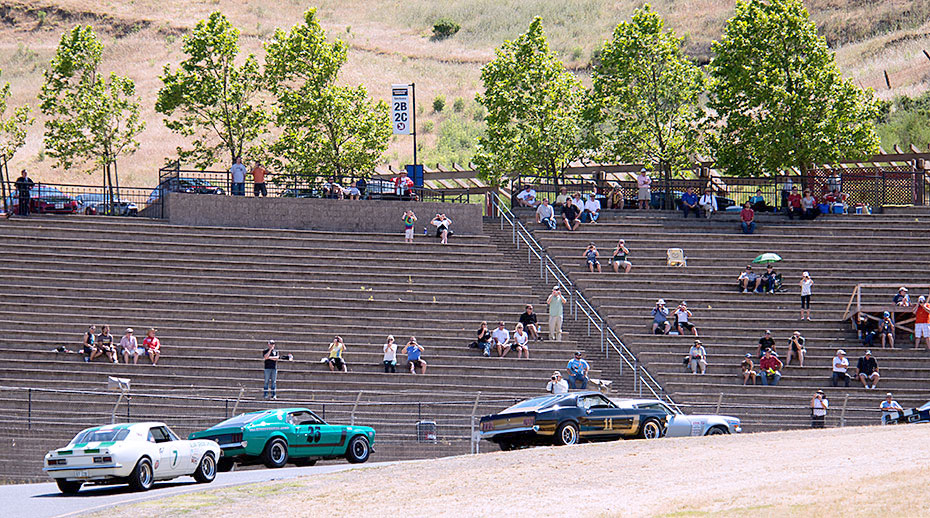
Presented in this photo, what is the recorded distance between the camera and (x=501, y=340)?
3247 cm

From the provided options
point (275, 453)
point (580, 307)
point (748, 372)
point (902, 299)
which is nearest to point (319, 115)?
point (580, 307)

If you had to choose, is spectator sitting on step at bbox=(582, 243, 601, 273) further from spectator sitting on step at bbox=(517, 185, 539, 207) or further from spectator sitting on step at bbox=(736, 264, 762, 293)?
spectator sitting on step at bbox=(517, 185, 539, 207)

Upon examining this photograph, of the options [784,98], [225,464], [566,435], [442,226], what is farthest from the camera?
[784,98]

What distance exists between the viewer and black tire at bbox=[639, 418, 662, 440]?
2422cm

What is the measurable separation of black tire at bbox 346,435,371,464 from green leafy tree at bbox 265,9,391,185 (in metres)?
28.1

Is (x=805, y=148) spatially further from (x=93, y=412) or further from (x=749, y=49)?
(x=93, y=412)

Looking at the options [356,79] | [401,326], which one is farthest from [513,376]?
[356,79]

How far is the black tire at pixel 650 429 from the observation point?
24.2m

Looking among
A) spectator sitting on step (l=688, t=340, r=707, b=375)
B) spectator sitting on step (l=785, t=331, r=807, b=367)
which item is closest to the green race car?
spectator sitting on step (l=688, t=340, r=707, b=375)

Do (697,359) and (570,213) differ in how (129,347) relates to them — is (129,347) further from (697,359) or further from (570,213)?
(570,213)

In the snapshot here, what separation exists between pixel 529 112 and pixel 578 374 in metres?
21.9

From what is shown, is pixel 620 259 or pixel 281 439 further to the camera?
pixel 620 259

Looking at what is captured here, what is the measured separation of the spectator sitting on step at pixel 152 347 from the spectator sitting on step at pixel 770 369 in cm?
1567

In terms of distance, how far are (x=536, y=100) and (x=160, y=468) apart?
32.9 m
